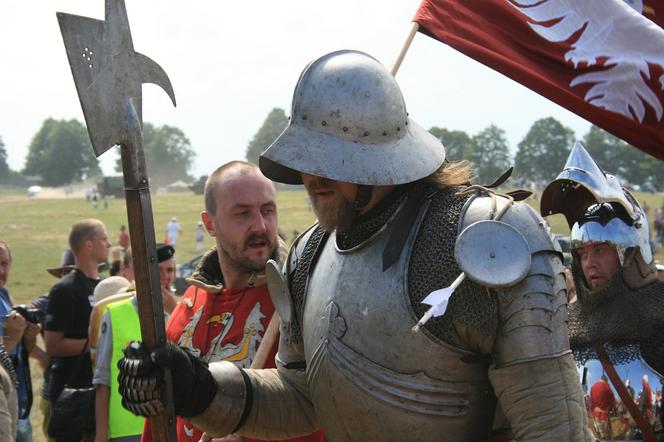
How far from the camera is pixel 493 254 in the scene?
2480mm

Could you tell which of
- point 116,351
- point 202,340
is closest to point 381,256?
point 202,340

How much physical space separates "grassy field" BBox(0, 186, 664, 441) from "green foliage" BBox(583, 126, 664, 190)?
48.8ft

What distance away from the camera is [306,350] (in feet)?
9.86

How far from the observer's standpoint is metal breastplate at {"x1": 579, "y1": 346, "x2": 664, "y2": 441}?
13.2 ft

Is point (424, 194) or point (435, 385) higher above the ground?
point (424, 194)

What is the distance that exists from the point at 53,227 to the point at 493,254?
38.3 meters

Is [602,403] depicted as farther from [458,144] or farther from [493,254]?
[458,144]

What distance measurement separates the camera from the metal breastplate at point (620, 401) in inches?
159

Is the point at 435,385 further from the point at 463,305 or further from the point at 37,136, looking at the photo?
the point at 37,136

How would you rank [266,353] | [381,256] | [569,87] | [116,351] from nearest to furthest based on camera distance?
[381,256], [266,353], [569,87], [116,351]

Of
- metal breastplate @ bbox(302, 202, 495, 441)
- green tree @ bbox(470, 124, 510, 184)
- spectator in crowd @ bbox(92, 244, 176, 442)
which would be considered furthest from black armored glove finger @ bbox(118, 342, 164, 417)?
green tree @ bbox(470, 124, 510, 184)

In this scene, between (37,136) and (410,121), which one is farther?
(37,136)

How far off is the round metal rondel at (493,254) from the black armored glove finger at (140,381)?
100cm

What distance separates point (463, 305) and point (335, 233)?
0.66 metres
